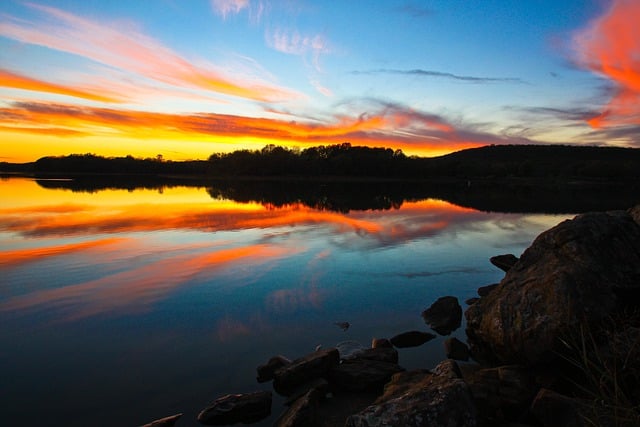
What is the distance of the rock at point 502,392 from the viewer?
569 centimetres

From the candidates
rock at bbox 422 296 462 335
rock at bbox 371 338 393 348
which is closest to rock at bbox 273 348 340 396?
rock at bbox 371 338 393 348

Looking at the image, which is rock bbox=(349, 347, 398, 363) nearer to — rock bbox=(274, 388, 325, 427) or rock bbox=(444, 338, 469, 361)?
rock bbox=(444, 338, 469, 361)

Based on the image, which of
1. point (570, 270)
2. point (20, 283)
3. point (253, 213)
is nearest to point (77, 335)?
point (20, 283)

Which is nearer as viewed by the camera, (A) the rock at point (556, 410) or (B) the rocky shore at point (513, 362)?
(B) the rocky shore at point (513, 362)

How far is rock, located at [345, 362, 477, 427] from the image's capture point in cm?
461

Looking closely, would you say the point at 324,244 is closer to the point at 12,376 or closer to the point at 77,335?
the point at 77,335

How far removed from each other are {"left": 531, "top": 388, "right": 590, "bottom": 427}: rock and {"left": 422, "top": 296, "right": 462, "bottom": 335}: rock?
370 cm

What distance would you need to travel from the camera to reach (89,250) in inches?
645

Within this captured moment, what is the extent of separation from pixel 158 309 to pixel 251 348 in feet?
11.1

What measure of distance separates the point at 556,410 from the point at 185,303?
335 inches

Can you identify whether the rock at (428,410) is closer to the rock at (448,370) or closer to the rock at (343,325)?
the rock at (448,370)

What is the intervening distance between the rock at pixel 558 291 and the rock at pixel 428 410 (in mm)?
2652

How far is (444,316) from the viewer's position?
9.74 m

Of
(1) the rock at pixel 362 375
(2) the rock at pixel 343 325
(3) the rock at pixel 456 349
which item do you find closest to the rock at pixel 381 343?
(1) the rock at pixel 362 375
